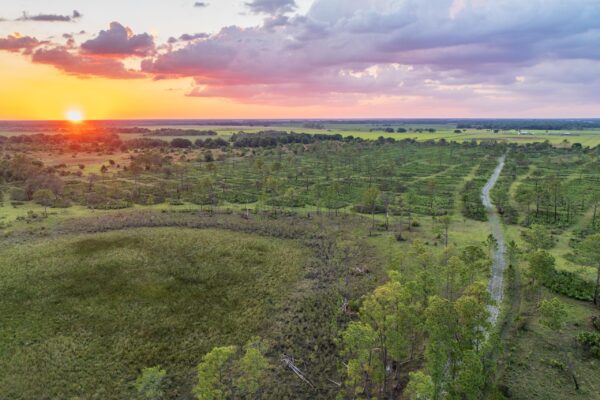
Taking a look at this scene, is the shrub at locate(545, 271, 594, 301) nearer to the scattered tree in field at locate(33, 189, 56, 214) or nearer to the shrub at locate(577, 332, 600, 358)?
the shrub at locate(577, 332, 600, 358)

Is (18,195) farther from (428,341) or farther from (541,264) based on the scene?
(541,264)

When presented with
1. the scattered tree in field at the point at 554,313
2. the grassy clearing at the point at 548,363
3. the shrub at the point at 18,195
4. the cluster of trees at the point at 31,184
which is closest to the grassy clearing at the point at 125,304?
the grassy clearing at the point at 548,363

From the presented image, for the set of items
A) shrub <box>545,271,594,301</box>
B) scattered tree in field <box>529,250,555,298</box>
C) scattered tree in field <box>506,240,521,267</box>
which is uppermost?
scattered tree in field <box>529,250,555,298</box>

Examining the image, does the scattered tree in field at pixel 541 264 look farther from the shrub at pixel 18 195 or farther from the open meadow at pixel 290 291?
the shrub at pixel 18 195

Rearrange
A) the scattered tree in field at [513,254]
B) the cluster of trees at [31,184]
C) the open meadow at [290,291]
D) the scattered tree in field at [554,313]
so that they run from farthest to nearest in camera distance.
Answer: the cluster of trees at [31,184]
the scattered tree in field at [513,254]
the scattered tree in field at [554,313]
the open meadow at [290,291]

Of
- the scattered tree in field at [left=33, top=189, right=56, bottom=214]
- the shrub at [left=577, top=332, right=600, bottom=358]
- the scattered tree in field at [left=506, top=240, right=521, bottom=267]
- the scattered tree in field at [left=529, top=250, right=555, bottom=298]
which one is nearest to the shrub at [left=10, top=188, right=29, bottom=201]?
the scattered tree in field at [left=33, top=189, right=56, bottom=214]

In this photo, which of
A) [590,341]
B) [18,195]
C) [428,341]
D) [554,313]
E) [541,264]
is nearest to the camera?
[428,341]

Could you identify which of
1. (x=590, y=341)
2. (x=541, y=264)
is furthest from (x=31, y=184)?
(x=590, y=341)

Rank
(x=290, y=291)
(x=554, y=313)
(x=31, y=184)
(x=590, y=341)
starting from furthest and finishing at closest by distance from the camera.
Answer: (x=31, y=184)
(x=290, y=291)
(x=590, y=341)
(x=554, y=313)

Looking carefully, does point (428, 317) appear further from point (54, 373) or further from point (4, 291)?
point (4, 291)
